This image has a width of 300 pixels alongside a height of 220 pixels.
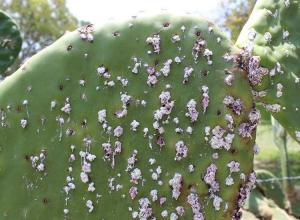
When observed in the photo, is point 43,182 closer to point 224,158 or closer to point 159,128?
point 159,128

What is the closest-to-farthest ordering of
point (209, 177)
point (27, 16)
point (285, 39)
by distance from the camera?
point (209, 177) → point (285, 39) → point (27, 16)

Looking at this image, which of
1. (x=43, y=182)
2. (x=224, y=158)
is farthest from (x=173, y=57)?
(x=43, y=182)

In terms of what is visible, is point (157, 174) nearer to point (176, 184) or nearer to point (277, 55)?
point (176, 184)

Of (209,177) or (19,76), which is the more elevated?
(19,76)

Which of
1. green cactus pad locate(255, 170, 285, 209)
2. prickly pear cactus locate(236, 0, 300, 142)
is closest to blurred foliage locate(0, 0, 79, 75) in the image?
green cactus pad locate(255, 170, 285, 209)

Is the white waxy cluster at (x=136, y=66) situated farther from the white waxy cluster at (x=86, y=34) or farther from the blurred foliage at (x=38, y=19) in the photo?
the blurred foliage at (x=38, y=19)

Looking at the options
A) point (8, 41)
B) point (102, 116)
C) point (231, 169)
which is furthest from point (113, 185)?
point (8, 41)
